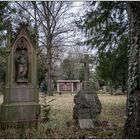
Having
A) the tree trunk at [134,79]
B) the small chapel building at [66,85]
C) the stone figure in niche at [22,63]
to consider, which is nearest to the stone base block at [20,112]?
the stone figure in niche at [22,63]

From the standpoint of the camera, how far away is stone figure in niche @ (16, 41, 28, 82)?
28.1ft

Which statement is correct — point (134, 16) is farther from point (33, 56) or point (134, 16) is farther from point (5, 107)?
point (5, 107)

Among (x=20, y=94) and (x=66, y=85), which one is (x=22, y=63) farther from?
(x=66, y=85)

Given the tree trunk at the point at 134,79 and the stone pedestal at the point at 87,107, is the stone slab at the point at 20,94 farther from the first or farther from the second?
the tree trunk at the point at 134,79

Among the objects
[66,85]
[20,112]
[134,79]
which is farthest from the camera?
[66,85]

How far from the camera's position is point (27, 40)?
865 cm

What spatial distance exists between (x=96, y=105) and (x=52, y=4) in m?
21.0

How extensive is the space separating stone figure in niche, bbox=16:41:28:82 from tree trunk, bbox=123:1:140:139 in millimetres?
4041

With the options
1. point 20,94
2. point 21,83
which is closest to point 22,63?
point 21,83

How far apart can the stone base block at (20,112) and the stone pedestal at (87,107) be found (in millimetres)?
1377

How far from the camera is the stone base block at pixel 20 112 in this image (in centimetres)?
800

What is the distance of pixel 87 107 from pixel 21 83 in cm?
238

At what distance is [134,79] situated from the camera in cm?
568

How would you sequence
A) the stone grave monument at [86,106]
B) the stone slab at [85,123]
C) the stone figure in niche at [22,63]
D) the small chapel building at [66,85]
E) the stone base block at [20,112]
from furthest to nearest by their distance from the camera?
the small chapel building at [66,85] < the stone figure in niche at [22,63] < the stone grave monument at [86,106] < the stone base block at [20,112] < the stone slab at [85,123]
